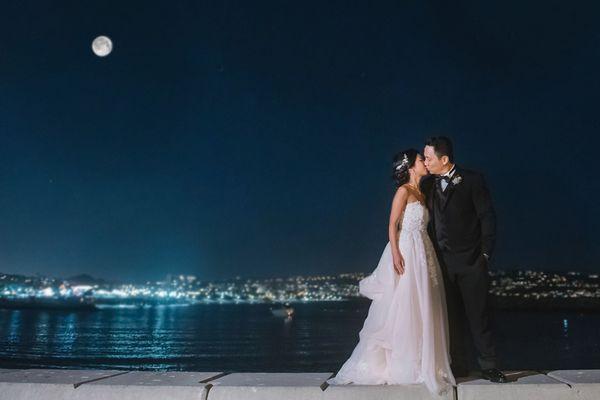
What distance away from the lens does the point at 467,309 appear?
229 inches

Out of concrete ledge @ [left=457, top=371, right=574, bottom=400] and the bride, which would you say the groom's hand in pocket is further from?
concrete ledge @ [left=457, top=371, right=574, bottom=400]

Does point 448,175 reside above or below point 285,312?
below

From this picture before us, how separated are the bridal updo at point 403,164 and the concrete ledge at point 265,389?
2.29 meters

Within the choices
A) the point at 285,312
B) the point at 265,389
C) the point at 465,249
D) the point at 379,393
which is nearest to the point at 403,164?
the point at 465,249

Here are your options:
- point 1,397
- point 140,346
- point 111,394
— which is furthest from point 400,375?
point 140,346

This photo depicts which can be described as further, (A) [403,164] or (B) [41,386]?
(A) [403,164]

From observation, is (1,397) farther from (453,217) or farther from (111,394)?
(453,217)

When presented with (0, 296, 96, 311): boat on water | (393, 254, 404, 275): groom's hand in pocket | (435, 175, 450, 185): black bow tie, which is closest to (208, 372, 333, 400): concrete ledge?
(393, 254, 404, 275): groom's hand in pocket

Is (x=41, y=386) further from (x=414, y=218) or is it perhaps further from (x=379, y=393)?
(x=414, y=218)

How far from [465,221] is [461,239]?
7.9 inches

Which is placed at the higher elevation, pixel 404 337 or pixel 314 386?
pixel 404 337

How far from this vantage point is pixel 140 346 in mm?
51656

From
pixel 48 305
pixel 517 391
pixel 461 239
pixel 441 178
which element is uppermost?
pixel 48 305

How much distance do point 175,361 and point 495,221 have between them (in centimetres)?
3779
